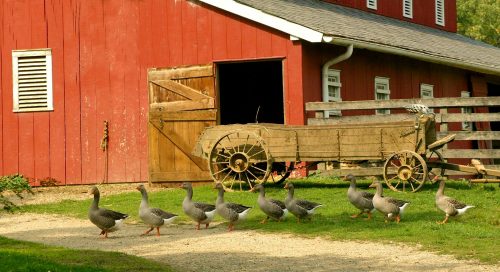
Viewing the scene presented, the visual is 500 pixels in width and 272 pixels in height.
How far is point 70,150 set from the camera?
25.0m

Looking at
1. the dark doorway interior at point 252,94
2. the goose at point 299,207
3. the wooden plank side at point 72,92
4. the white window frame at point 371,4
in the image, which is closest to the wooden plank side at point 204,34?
the wooden plank side at point 72,92

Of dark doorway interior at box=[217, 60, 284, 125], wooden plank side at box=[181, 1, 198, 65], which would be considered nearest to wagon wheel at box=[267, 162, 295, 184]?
wooden plank side at box=[181, 1, 198, 65]

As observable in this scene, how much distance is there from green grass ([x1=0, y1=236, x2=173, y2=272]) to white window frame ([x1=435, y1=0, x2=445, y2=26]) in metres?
26.8

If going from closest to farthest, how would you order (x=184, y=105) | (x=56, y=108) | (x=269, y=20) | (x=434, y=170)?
(x=434, y=170)
(x=269, y=20)
(x=184, y=105)
(x=56, y=108)

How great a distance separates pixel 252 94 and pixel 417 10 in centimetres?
981

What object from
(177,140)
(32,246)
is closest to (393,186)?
(177,140)

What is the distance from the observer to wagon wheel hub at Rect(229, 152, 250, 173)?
2055 centimetres

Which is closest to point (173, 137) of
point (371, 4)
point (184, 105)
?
point (184, 105)

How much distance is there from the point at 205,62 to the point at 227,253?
10.8 m

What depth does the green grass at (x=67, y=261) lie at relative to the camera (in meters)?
11.7

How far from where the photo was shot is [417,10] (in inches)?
1455

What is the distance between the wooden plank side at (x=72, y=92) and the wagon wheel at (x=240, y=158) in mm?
5005

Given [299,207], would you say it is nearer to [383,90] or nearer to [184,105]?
[184,105]

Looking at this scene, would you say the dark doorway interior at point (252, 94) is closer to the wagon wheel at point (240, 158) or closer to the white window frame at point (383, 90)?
the white window frame at point (383, 90)
